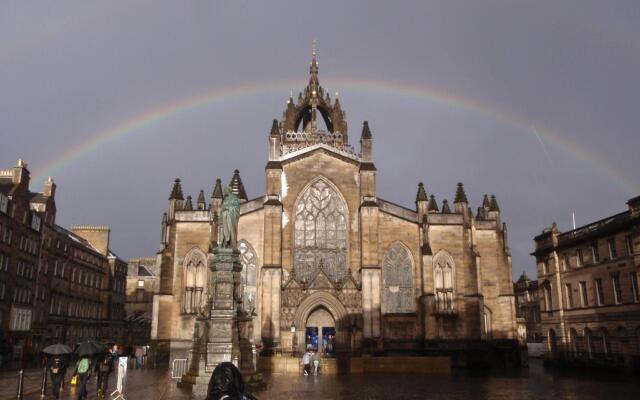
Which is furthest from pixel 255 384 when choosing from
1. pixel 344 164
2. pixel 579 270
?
pixel 579 270

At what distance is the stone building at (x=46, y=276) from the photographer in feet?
151

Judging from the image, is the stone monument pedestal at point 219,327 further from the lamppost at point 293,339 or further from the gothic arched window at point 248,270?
the gothic arched window at point 248,270

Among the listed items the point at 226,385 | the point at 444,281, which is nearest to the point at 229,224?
the point at 226,385

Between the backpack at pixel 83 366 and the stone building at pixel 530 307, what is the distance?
69.2 meters

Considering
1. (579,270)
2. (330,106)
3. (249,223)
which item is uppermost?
(330,106)

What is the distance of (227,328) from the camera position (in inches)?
790

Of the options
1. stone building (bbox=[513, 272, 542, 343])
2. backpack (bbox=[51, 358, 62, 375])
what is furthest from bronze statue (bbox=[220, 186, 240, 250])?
stone building (bbox=[513, 272, 542, 343])

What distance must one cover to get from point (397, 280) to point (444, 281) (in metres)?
3.47

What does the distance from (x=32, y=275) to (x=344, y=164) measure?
31848mm

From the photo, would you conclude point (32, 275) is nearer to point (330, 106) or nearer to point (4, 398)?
point (330, 106)

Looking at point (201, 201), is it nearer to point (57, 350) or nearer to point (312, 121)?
point (312, 121)

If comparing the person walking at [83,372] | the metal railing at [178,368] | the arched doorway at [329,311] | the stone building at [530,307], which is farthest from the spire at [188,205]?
the stone building at [530,307]

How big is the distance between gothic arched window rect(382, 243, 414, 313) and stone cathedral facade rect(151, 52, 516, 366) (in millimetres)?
74

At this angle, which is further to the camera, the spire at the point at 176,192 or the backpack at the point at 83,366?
the spire at the point at 176,192
